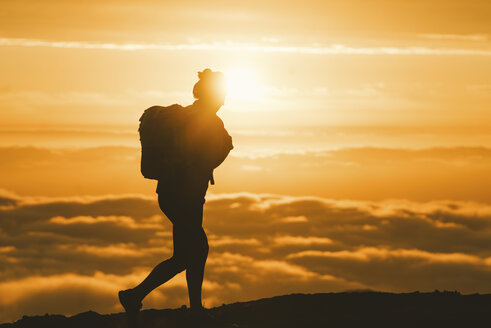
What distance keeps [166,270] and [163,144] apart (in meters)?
1.41

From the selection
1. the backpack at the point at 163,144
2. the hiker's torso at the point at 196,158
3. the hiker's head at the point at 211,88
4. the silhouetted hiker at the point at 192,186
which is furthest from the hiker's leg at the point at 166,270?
the hiker's head at the point at 211,88

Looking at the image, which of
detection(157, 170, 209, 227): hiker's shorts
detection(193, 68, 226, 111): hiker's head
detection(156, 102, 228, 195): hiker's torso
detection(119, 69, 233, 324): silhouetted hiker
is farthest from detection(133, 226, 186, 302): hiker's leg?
detection(193, 68, 226, 111): hiker's head

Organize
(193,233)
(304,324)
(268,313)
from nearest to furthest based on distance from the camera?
(193,233) → (304,324) → (268,313)

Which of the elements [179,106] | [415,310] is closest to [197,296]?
[179,106]

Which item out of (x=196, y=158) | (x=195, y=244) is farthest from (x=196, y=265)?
(x=196, y=158)

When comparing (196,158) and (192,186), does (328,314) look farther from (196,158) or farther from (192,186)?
(196,158)

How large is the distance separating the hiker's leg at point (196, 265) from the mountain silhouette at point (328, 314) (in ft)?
1.25

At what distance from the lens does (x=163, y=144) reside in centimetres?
957

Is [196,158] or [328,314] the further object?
[328,314]

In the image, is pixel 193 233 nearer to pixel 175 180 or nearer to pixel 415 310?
pixel 175 180

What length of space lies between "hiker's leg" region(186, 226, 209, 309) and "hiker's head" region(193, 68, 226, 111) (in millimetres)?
1443

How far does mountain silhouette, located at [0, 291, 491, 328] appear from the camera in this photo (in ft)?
33.8

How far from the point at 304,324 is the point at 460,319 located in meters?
1.87

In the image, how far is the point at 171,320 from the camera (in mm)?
10312
